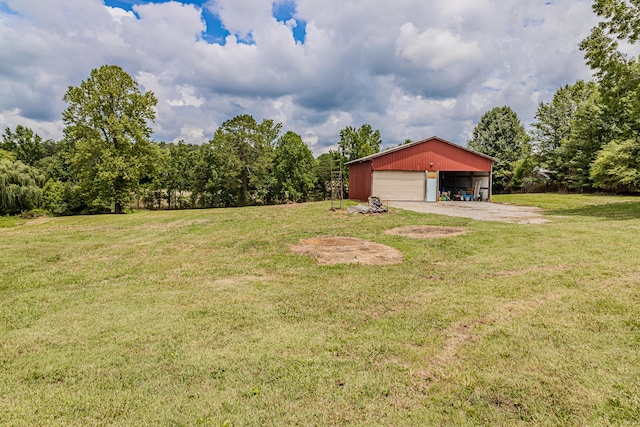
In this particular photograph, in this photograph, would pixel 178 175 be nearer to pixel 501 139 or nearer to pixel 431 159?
pixel 431 159

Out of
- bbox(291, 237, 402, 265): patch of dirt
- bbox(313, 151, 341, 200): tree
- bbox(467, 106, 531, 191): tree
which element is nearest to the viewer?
bbox(291, 237, 402, 265): patch of dirt

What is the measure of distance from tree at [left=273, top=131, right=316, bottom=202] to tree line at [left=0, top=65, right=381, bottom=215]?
0.39 ft

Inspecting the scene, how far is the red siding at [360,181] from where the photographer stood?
23783mm

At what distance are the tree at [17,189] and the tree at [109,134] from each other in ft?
10.6

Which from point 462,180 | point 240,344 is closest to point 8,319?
point 240,344

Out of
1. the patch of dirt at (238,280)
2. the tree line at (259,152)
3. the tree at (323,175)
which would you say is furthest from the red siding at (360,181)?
the patch of dirt at (238,280)

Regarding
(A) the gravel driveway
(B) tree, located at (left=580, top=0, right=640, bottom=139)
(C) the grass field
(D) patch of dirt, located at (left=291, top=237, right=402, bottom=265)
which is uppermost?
(B) tree, located at (left=580, top=0, right=640, bottom=139)

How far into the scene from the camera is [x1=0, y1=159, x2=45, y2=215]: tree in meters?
23.4

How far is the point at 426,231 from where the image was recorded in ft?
36.3

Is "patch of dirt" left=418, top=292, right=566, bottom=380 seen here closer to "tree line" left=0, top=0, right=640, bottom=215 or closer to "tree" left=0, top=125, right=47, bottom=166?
"tree line" left=0, top=0, right=640, bottom=215

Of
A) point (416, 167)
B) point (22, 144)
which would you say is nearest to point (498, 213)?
point (416, 167)

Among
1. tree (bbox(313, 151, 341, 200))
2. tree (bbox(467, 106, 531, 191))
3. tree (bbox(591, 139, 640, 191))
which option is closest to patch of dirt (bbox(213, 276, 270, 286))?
tree (bbox(591, 139, 640, 191))

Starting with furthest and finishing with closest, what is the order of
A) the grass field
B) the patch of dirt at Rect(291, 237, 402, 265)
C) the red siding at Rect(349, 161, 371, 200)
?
the red siding at Rect(349, 161, 371, 200) → the patch of dirt at Rect(291, 237, 402, 265) → the grass field

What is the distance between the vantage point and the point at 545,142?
34.0 metres
